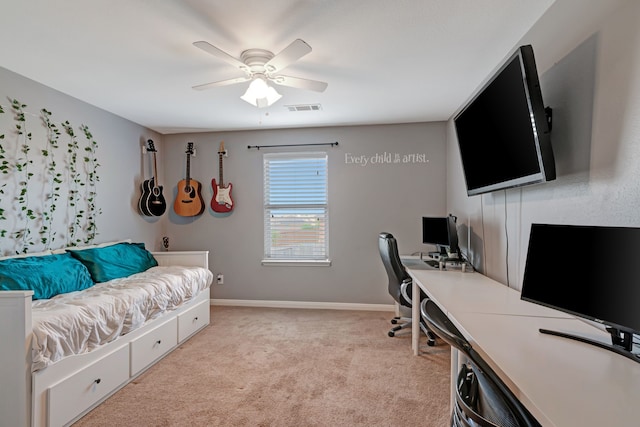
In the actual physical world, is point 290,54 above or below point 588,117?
above

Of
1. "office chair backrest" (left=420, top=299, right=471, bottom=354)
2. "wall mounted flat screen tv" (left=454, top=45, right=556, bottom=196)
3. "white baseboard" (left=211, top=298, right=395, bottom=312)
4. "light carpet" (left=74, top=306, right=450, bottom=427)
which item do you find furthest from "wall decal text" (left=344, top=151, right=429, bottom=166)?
"office chair backrest" (left=420, top=299, right=471, bottom=354)

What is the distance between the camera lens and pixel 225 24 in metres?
1.95

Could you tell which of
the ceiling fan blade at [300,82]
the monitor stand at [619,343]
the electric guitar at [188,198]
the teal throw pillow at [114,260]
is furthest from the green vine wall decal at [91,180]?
the monitor stand at [619,343]

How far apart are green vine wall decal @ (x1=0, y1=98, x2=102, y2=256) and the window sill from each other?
1.94 metres

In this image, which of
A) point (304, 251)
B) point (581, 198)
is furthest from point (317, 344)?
point (581, 198)

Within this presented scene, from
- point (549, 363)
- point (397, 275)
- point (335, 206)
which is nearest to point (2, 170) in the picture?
point (335, 206)

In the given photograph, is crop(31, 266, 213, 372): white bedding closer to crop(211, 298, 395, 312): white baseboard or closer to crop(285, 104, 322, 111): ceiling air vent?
crop(211, 298, 395, 312): white baseboard

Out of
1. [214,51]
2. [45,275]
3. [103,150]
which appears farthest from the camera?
[103,150]

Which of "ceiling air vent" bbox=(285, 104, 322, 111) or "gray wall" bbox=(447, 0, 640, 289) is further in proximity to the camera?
"ceiling air vent" bbox=(285, 104, 322, 111)

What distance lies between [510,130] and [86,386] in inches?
113

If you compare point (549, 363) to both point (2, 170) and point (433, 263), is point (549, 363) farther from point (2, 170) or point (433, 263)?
point (2, 170)

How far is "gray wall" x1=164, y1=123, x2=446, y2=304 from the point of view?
4125 mm

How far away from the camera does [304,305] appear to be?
14.1 ft

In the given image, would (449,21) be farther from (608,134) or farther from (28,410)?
(28,410)
